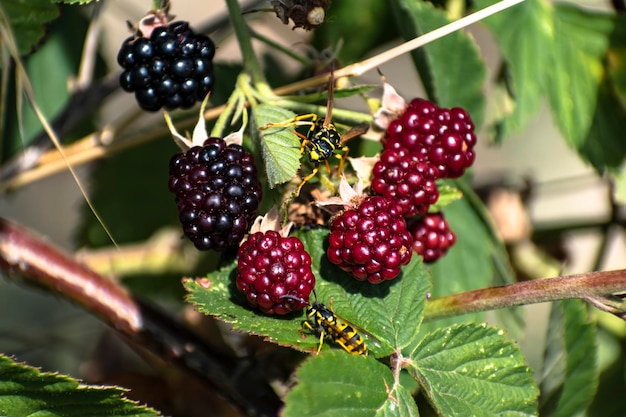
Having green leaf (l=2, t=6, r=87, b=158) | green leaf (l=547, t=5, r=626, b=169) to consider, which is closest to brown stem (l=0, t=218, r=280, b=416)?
green leaf (l=2, t=6, r=87, b=158)

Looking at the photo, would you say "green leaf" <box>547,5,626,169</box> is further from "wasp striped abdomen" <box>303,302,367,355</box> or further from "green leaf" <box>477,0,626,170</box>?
"wasp striped abdomen" <box>303,302,367,355</box>

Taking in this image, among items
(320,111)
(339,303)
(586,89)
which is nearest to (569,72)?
(586,89)

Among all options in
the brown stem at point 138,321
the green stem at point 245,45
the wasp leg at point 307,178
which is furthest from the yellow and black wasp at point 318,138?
the brown stem at point 138,321

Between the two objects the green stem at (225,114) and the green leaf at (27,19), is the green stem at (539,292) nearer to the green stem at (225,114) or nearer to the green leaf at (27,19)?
the green stem at (225,114)

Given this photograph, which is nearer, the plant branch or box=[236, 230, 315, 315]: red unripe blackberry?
box=[236, 230, 315, 315]: red unripe blackberry

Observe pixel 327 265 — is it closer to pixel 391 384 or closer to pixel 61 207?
pixel 391 384

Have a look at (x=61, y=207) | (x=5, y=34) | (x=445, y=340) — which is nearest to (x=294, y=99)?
(x=445, y=340)
